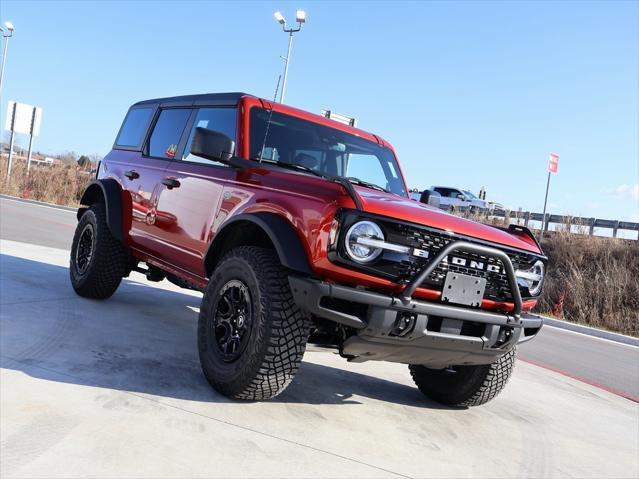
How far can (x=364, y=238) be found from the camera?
132 inches

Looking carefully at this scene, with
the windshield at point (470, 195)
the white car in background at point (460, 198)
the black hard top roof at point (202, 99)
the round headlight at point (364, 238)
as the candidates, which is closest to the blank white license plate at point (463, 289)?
the round headlight at point (364, 238)

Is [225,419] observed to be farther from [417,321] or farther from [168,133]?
[168,133]

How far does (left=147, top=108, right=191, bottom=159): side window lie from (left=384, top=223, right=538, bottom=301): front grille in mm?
2586

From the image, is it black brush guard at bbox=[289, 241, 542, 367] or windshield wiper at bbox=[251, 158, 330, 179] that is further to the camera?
windshield wiper at bbox=[251, 158, 330, 179]

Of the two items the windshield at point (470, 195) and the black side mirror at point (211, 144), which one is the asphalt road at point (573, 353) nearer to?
the black side mirror at point (211, 144)

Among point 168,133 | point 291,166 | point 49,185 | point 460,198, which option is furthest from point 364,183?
point 460,198

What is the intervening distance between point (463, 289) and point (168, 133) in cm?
320

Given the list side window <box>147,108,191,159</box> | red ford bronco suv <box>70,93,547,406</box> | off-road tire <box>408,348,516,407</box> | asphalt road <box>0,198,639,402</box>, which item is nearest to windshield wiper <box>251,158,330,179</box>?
red ford bronco suv <box>70,93,547,406</box>

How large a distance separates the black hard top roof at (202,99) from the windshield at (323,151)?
0.25 metres

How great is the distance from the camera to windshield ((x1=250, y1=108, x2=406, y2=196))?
14.9ft

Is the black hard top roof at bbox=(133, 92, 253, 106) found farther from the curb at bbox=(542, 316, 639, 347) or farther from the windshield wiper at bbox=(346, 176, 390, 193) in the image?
the curb at bbox=(542, 316, 639, 347)

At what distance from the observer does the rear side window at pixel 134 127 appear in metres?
6.11

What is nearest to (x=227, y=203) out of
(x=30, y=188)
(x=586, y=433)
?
(x=586, y=433)

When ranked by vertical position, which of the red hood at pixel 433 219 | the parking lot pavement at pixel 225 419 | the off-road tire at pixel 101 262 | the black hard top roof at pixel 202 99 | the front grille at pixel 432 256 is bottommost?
the parking lot pavement at pixel 225 419
